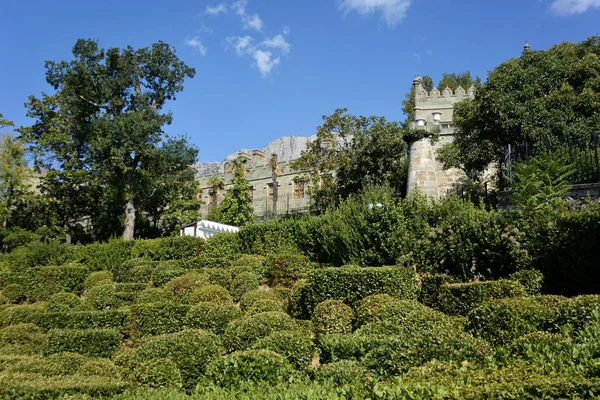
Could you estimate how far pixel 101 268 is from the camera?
912 inches

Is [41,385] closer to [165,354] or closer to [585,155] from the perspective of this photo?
[165,354]

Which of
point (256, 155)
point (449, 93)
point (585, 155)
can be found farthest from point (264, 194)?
point (585, 155)

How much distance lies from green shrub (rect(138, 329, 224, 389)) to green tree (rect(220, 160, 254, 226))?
22809 mm

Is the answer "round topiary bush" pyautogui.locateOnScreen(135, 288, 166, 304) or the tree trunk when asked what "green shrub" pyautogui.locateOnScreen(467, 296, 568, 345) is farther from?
the tree trunk

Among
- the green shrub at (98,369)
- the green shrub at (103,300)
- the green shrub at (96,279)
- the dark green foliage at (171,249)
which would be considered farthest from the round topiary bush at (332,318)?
the dark green foliage at (171,249)

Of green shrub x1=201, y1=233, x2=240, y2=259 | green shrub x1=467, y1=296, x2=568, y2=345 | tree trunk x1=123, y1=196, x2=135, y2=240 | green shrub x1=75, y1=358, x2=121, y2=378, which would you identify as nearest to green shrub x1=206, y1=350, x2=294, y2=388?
green shrub x1=75, y1=358, x2=121, y2=378

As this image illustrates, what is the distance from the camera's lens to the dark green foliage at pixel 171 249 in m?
21.9

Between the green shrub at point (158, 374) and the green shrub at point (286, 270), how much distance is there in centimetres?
787

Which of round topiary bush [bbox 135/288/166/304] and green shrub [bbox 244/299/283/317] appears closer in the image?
green shrub [bbox 244/299/283/317]

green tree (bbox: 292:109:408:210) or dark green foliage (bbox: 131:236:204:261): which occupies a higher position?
green tree (bbox: 292:109:408:210)

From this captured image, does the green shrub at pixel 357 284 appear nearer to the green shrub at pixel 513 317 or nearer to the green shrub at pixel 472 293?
the green shrub at pixel 472 293

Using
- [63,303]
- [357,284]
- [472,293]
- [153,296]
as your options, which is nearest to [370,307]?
[357,284]

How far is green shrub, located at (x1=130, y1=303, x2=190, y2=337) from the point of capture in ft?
39.0

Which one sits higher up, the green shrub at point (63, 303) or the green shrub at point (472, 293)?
the green shrub at point (472, 293)
